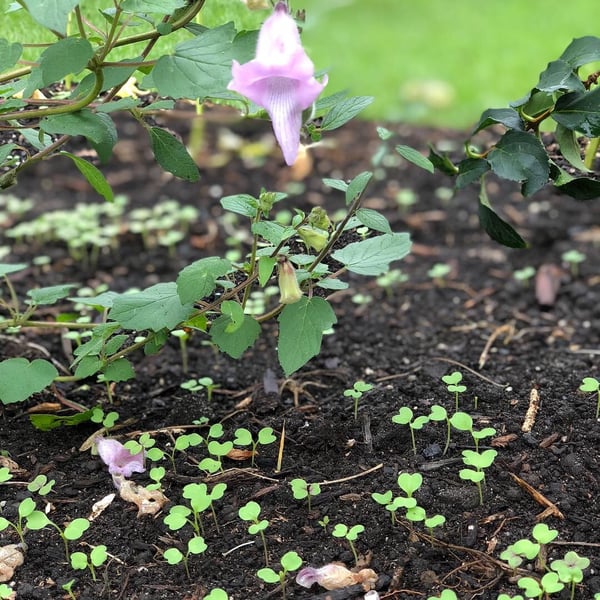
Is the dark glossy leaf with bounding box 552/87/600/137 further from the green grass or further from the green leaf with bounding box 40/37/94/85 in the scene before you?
the green grass

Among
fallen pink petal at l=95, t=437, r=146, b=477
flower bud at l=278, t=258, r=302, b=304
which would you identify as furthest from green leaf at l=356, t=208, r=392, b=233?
fallen pink petal at l=95, t=437, r=146, b=477

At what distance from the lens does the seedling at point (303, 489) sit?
168 cm

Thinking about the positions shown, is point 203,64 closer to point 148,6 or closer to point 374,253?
point 148,6

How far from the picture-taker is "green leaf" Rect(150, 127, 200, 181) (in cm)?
178

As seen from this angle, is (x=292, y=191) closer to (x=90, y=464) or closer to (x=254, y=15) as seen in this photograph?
(x=254, y=15)

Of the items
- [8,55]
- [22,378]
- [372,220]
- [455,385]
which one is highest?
[8,55]

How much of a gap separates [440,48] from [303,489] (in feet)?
14.9

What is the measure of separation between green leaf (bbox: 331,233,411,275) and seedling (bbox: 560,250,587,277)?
1440 mm

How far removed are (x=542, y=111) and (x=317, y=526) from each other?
0.95m

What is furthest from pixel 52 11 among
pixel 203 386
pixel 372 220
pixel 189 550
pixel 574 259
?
pixel 574 259

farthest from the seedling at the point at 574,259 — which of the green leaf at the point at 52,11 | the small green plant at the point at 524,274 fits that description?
the green leaf at the point at 52,11

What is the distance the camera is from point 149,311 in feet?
5.63

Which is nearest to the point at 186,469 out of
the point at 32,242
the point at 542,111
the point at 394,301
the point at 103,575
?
the point at 103,575

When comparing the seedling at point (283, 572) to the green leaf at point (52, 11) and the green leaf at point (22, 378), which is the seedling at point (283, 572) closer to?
the green leaf at point (22, 378)
